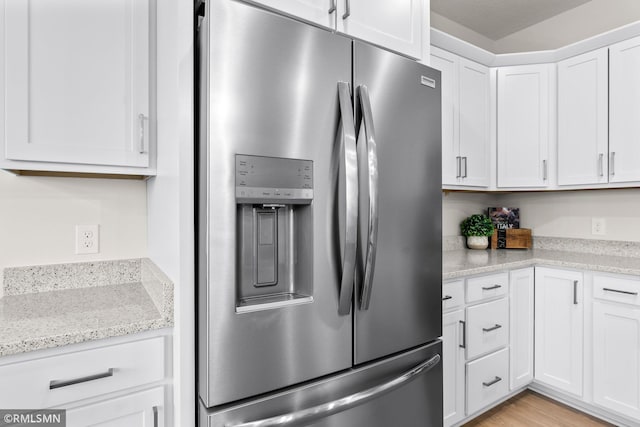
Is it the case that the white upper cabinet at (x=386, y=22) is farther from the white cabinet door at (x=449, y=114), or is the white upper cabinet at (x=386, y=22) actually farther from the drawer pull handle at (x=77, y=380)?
the drawer pull handle at (x=77, y=380)

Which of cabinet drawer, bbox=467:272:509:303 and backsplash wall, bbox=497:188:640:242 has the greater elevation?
backsplash wall, bbox=497:188:640:242

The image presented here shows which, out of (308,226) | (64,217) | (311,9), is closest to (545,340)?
(308,226)

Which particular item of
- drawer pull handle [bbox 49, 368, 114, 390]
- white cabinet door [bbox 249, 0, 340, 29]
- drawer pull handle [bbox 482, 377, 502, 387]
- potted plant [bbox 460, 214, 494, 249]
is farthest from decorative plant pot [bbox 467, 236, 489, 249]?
drawer pull handle [bbox 49, 368, 114, 390]

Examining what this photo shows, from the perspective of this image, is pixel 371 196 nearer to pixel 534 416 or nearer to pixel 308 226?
pixel 308 226

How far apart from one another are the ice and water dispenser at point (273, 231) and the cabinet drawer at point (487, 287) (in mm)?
1266

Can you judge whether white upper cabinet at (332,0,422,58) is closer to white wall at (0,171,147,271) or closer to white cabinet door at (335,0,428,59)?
white cabinet door at (335,0,428,59)

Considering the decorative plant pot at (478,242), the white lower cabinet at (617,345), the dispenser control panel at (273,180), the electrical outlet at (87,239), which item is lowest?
the white lower cabinet at (617,345)

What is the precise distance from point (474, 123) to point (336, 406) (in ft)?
7.00

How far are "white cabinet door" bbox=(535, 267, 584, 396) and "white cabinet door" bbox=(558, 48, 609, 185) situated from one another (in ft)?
2.30

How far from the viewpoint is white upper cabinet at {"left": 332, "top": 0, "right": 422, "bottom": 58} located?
135 centimetres

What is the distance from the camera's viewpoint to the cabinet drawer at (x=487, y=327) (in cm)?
199

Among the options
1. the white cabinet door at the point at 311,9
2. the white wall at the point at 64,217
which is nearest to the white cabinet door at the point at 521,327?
the white cabinet door at the point at 311,9

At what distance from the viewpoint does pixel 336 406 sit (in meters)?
1.11

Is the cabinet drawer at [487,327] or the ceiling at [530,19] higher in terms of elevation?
the ceiling at [530,19]
